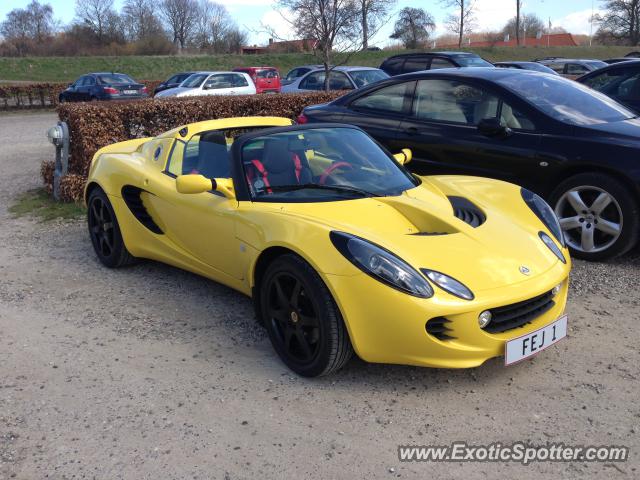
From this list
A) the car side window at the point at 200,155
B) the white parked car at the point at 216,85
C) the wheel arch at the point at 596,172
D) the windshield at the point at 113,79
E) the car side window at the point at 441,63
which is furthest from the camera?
the windshield at the point at 113,79

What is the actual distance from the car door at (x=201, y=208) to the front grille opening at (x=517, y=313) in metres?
1.55

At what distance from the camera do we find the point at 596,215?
513 cm

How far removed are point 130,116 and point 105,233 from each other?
339 centimetres

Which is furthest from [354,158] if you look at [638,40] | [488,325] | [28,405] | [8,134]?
[638,40]

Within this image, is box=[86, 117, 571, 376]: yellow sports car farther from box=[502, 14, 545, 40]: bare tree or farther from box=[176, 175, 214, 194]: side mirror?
box=[502, 14, 545, 40]: bare tree

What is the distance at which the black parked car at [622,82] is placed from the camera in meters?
8.06

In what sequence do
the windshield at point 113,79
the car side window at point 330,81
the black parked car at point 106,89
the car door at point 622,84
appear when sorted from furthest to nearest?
1. the windshield at point 113,79
2. the black parked car at point 106,89
3. the car side window at point 330,81
4. the car door at point 622,84

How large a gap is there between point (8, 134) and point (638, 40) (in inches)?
2144

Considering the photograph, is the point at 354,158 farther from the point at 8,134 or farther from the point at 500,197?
the point at 8,134

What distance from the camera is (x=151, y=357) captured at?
148 inches

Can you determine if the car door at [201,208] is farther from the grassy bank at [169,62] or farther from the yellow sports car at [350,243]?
the grassy bank at [169,62]

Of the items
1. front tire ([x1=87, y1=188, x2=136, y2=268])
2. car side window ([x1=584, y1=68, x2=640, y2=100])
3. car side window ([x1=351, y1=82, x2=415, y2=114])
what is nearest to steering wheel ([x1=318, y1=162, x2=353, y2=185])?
front tire ([x1=87, y1=188, x2=136, y2=268])

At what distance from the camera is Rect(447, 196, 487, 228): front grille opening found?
3730mm

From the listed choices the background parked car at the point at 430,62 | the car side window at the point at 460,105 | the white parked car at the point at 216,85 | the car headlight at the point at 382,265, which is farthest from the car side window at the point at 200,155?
the white parked car at the point at 216,85
